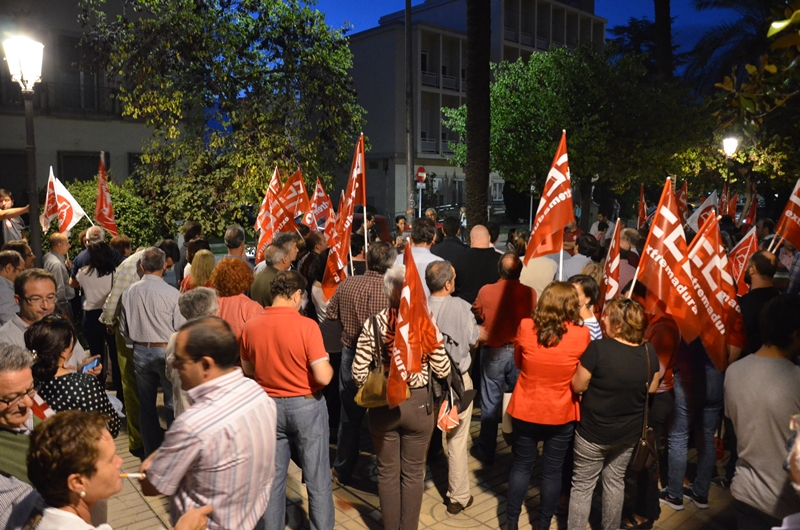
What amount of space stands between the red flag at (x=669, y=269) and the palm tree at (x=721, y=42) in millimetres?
30199

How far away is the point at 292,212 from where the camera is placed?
28.9 ft

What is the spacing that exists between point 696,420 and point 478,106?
7.34m

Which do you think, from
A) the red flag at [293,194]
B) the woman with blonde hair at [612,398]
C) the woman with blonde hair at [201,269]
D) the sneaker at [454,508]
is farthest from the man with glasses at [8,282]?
the woman with blonde hair at [612,398]

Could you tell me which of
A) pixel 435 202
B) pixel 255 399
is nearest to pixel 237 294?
pixel 255 399

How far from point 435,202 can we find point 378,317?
108ft

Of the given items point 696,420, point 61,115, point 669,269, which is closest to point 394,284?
point 669,269

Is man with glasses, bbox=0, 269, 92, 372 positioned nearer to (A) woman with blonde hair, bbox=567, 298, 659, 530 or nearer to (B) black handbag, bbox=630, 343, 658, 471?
(A) woman with blonde hair, bbox=567, 298, 659, 530

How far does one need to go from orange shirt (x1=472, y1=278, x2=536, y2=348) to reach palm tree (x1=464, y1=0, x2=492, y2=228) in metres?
5.56

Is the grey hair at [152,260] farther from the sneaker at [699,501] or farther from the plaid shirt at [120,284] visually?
the sneaker at [699,501]

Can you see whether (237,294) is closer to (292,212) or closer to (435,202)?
(292,212)

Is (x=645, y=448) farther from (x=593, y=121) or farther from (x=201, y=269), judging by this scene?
(x=593, y=121)

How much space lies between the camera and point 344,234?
645 centimetres

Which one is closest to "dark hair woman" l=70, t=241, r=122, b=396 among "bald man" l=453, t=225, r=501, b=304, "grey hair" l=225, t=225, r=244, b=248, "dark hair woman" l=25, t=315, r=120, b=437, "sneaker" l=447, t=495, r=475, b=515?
"grey hair" l=225, t=225, r=244, b=248

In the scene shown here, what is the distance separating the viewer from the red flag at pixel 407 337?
392cm
